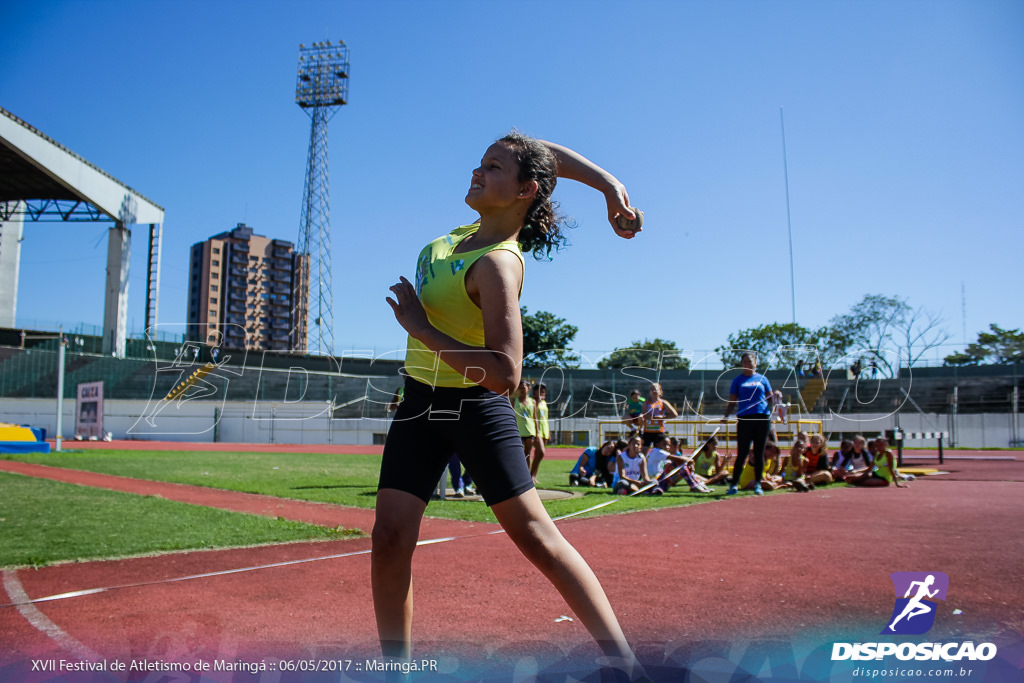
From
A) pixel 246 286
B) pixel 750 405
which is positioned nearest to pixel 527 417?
pixel 750 405

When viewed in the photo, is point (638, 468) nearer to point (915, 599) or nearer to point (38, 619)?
point (915, 599)

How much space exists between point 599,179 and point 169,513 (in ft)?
23.1

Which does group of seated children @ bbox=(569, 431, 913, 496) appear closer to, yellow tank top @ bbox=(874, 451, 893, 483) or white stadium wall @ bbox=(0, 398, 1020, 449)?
yellow tank top @ bbox=(874, 451, 893, 483)

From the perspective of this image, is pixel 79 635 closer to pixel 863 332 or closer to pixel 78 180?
Result: pixel 78 180

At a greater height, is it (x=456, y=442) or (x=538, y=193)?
(x=538, y=193)

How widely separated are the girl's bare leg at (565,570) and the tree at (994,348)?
6315 centimetres

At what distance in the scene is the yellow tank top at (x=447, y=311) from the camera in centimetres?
215

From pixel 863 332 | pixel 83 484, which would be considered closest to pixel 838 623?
pixel 83 484

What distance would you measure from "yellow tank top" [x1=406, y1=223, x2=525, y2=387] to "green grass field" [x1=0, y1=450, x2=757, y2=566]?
4477mm

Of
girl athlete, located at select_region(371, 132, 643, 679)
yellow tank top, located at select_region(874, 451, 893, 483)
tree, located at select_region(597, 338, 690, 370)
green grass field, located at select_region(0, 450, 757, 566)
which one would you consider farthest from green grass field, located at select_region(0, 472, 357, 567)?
tree, located at select_region(597, 338, 690, 370)

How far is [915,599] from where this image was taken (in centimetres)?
397

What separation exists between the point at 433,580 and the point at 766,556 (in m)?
2.50

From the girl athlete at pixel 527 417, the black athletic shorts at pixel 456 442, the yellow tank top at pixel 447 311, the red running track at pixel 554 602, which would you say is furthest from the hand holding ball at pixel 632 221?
the girl athlete at pixel 527 417

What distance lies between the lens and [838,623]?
3480mm
